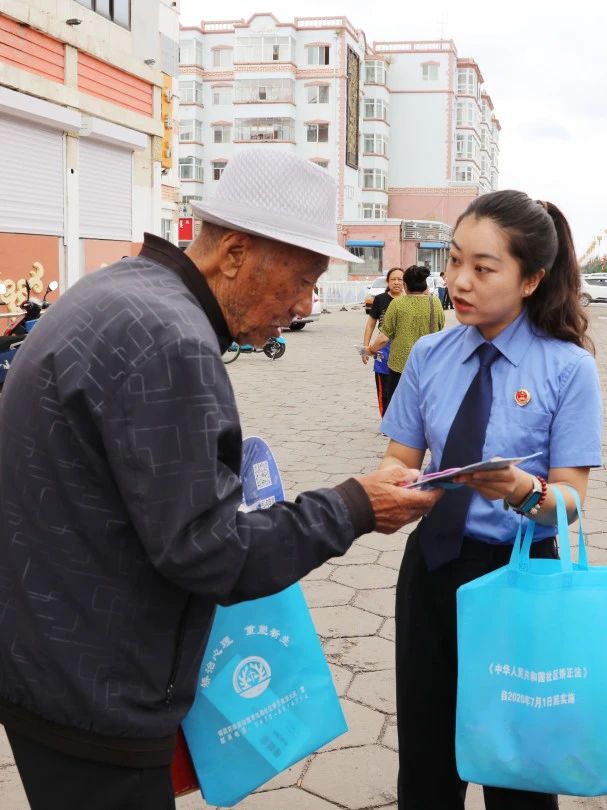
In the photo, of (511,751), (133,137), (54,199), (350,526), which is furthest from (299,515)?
(133,137)

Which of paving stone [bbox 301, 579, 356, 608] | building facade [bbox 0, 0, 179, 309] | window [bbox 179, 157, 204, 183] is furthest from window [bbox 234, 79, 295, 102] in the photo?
paving stone [bbox 301, 579, 356, 608]

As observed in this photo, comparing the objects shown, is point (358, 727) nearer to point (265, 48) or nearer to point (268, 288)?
point (268, 288)

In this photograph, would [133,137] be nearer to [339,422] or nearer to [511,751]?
[339,422]

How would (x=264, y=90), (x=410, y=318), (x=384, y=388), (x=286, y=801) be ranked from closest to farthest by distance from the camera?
(x=286, y=801) → (x=410, y=318) → (x=384, y=388) → (x=264, y=90)

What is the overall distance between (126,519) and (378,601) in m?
3.41

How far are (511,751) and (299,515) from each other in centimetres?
75

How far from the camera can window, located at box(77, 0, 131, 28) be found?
17484 millimetres

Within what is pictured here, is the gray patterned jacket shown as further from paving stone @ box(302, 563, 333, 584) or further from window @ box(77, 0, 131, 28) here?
window @ box(77, 0, 131, 28)

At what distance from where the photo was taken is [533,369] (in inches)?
85.1

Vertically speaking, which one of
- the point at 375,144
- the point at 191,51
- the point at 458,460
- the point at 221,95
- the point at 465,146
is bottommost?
the point at 458,460

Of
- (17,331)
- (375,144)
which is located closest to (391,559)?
(17,331)

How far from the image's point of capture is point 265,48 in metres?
60.9

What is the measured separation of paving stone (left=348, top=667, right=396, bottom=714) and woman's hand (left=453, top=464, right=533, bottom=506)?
1938 mm

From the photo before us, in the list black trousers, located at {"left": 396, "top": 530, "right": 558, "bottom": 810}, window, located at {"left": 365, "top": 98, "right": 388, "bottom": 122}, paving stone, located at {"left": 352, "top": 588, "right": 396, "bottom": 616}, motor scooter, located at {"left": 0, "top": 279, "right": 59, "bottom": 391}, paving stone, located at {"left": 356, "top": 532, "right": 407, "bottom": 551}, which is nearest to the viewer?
black trousers, located at {"left": 396, "top": 530, "right": 558, "bottom": 810}
